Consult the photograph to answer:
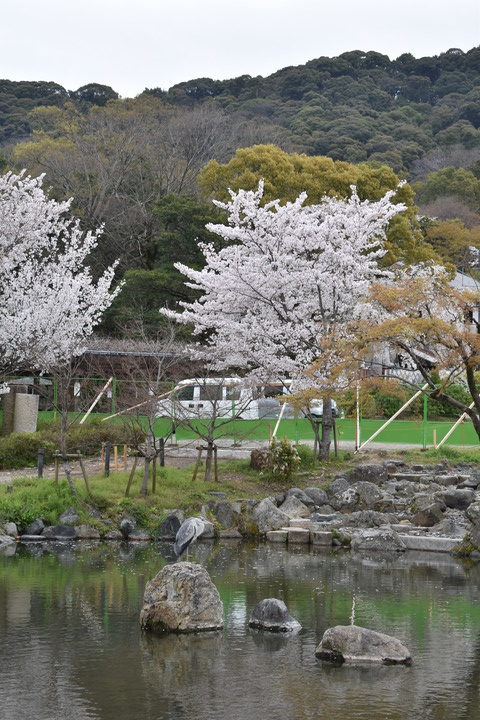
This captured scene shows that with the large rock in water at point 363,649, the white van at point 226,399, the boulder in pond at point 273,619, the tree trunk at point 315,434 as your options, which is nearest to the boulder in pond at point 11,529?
the white van at point 226,399

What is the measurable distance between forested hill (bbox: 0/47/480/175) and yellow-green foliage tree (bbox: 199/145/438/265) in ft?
60.5

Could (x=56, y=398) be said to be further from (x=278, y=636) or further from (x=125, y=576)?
(x=278, y=636)

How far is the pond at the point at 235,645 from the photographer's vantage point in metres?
9.12

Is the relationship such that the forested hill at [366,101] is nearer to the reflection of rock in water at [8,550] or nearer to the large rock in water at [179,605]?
the reflection of rock in water at [8,550]

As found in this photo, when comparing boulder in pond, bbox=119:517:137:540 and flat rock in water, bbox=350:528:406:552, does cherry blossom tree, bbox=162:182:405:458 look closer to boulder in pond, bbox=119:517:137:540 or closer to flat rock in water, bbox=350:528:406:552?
flat rock in water, bbox=350:528:406:552

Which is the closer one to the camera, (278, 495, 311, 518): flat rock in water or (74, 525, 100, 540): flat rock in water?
(74, 525, 100, 540): flat rock in water


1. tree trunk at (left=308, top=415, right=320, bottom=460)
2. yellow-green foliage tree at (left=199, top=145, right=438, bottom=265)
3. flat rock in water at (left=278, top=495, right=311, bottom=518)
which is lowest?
flat rock in water at (left=278, top=495, right=311, bottom=518)

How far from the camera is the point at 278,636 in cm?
1193

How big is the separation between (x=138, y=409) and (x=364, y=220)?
27.5 ft

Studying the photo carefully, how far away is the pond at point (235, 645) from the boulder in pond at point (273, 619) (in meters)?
0.19

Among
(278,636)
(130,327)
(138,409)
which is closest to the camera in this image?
(278,636)

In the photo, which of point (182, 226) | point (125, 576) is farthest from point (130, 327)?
point (125, 576)

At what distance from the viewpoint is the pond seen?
912 cm

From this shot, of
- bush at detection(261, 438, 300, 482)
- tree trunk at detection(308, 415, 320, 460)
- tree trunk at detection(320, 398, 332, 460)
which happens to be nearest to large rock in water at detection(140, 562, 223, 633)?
bush at detection(261, 438, 300, 482)
